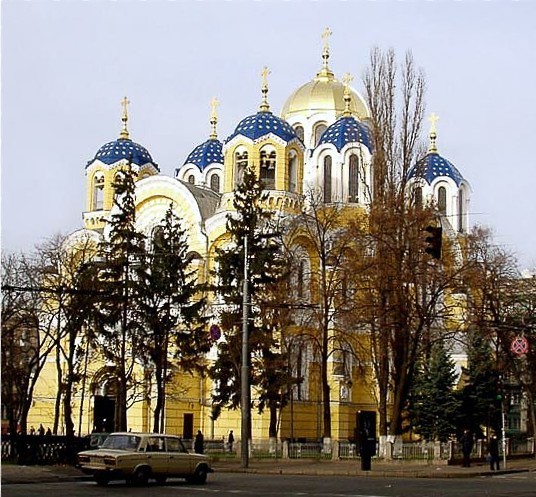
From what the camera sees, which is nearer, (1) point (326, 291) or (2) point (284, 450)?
(1) point (326, 291)

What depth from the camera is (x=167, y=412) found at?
180 feet

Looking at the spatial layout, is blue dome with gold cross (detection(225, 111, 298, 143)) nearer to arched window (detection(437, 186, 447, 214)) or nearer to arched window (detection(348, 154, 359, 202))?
arched window (detection(348, 154, 359, 202))

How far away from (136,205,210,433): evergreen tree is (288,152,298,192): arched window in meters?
9.83

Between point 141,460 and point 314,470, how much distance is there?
1020 cm

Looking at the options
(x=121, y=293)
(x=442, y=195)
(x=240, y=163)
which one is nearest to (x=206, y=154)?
(x=240, y=163)

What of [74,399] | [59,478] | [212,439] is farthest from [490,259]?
[59,478]

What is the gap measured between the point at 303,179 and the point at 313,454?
60.7 ft

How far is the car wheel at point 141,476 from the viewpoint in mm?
26264

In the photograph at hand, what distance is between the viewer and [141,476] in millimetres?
26344

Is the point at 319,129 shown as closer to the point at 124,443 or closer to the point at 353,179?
the point at 353,179

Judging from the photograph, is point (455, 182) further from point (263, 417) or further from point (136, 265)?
point (136, 265)

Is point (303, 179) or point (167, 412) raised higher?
point (303, 179)

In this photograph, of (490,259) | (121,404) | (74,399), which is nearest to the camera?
(121,404)

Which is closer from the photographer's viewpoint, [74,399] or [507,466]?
[507,466]
